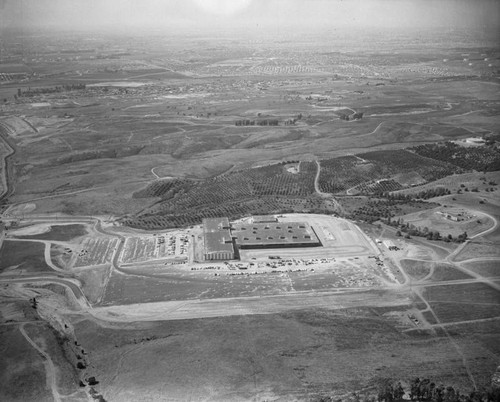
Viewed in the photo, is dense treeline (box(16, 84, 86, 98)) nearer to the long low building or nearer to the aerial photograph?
the aerial photograph

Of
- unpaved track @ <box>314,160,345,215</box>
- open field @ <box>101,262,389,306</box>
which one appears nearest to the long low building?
open field @ <box>101,262,389,306</box>

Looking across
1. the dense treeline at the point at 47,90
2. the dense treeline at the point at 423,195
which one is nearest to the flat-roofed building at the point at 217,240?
the dense treeline at the point at 423,195

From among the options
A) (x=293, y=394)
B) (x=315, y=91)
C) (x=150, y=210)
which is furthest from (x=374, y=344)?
(x=315, y=91)

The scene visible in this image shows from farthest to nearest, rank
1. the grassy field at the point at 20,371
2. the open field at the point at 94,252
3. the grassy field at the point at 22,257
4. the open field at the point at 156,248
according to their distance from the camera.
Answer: the open field at the point at 156,248
the open field at the point at 94,252
the grassy field at the point at 22,257
the grassy field at the point at 20,371

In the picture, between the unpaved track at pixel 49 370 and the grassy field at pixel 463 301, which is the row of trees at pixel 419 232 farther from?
the unpaved track at pixel 49 370

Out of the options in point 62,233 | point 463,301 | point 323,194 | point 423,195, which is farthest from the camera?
point 323,194

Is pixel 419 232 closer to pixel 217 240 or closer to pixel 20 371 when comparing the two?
pixel 217 240

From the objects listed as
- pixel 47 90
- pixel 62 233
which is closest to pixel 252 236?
pixel 62 233
